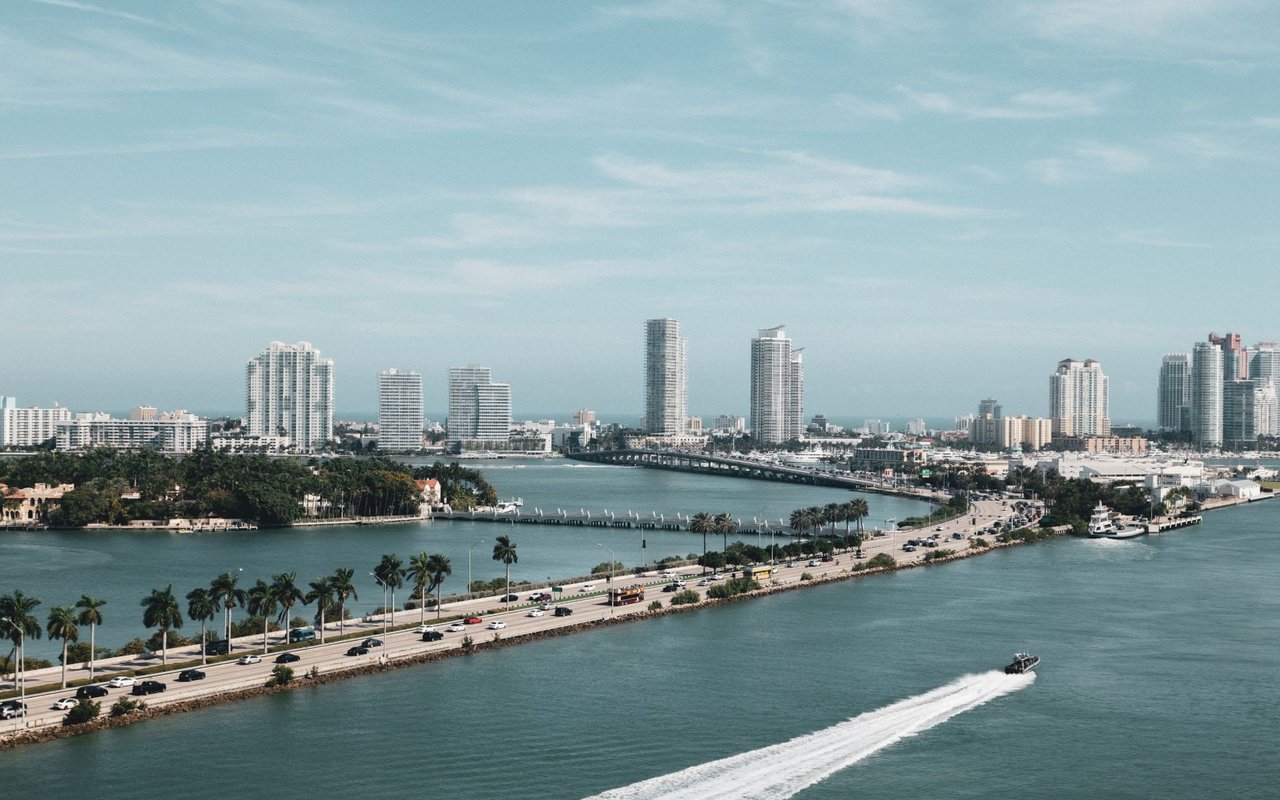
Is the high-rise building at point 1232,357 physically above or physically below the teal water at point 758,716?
above

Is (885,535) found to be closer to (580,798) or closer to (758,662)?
(758,662)

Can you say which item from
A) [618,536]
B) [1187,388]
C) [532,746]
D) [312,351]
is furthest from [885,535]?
[1187,388]

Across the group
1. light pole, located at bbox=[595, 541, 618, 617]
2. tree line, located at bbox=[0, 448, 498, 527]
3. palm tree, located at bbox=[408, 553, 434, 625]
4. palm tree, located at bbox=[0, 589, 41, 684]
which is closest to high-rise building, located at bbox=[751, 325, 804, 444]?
tree line, located at bbox=[0, 448, 498, 527]

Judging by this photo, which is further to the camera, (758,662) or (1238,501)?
(1238,501)

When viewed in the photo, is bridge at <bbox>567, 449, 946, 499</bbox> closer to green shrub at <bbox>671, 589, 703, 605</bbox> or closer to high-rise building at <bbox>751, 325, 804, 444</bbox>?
high-rise building at <bbox>751, 325, 804, 444</bbox>

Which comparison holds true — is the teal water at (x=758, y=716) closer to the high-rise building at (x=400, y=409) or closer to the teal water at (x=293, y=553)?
the teal water at (x=293, y=553)

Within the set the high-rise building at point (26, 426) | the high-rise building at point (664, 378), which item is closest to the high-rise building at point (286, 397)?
the high-rise building at point (26, 426)

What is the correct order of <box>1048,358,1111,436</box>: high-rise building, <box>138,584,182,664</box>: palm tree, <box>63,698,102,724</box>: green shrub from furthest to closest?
<box>1048,358,1111,436</box>: high-rise building < <box>138,584,182,664</box>: palm tree < <box>63,698,102,724</box>: green shrub
